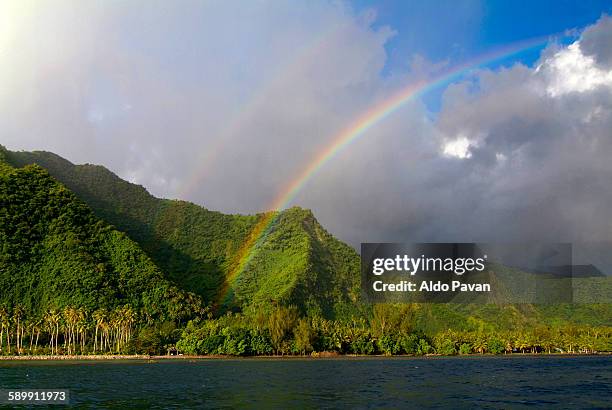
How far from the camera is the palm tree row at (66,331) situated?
6703 inches

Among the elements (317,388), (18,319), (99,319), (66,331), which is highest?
(99,319)

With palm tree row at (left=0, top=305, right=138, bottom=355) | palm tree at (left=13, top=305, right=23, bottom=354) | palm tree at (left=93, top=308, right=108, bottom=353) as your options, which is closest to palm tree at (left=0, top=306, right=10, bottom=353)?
palm tree row at (left=0, top=305, right=138, bottom=355)

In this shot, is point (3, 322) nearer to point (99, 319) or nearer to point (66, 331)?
point (66, 331)

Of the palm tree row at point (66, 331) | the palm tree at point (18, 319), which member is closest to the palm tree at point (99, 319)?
the palm tree row at point (66, 331)

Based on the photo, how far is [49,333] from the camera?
603ft

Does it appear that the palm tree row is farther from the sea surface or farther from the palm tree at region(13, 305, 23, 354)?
the sea surface

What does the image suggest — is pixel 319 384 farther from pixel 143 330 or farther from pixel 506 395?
pixel 143 330

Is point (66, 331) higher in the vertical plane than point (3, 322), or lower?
lower

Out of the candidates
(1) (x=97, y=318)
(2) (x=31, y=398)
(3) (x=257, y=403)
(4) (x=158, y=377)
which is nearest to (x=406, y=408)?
(3) (x=257, y=403)

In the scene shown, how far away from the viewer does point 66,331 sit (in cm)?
18225

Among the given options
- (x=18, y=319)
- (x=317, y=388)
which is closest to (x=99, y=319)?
(x=18, y=319)

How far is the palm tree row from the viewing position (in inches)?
6703

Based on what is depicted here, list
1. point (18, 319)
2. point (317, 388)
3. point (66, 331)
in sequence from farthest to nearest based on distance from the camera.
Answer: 1. point (66, 331)
2. point (18, 319)
3. point (317, 388)

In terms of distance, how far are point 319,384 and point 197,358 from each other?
9404 cm
